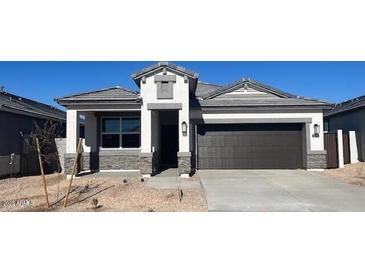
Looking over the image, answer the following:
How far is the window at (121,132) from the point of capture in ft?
47.8

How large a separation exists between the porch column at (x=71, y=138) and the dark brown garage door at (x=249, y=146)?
6214 mm

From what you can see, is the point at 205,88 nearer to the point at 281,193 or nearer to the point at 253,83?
the point at 253,83

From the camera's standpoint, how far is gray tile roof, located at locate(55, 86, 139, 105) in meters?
12.8

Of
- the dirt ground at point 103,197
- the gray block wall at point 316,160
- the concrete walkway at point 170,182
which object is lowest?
the dirt ground at point 103,197

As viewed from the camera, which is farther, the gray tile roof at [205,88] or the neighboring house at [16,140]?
the gray tile roof at [205,88]

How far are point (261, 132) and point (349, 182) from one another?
195 inches

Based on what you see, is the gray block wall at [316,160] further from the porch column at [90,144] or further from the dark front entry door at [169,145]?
the porch column at [90,144]

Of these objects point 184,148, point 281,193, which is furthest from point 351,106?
point 281,193

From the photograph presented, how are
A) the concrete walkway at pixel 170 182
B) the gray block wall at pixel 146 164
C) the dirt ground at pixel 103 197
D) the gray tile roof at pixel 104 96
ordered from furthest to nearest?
the gray tile roof at pixel 104 96 → the gray block wall at pixel 146 164 → the concrete walkway at pixel 170 182 → the dirt ground at pixel 103 197

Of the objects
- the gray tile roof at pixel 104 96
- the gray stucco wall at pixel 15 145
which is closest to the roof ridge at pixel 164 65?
the gray tile roof at pixel 104 96

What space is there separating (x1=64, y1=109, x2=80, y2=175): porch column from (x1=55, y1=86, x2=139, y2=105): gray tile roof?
2.06 feet

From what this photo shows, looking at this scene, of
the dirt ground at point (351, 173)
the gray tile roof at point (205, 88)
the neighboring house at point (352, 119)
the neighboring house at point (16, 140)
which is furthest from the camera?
the gray tile roof at point (205, 88)

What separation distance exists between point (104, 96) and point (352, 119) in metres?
15.8

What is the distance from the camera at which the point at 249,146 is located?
46.5 feet
